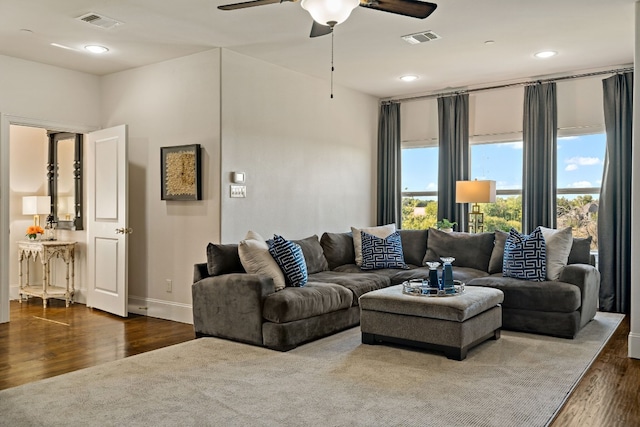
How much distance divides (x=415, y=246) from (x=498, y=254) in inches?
40.2

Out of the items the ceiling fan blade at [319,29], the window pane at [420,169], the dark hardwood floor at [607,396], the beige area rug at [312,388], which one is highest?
the ceiling fan blade at [319,29]

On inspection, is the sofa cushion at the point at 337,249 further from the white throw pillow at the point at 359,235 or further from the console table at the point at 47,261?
the console table at the point at 47,261

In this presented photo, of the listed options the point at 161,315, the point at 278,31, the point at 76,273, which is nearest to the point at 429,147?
the point at 278,31

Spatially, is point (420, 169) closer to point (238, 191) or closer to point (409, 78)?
point (409, 78)

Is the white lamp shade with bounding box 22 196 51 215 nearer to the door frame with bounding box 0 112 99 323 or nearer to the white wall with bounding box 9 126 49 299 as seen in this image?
the white wall with bounding box 9 126 49 299

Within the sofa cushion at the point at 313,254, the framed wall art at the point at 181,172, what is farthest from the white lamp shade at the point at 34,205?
the sofa cushion at the point at 313,254

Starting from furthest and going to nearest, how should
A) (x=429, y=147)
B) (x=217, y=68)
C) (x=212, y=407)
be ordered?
(x=429, y=147)
(x=217, y=68)
(x=212, y=407)

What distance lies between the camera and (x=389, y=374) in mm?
3588

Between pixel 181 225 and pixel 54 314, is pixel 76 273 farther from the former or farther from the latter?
pixel 181 225

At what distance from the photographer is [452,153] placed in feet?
22.8

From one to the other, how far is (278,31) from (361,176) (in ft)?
9.78

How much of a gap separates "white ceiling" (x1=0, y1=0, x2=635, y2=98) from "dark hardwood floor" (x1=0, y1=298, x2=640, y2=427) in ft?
8.65

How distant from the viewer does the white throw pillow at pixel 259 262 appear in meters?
4.59

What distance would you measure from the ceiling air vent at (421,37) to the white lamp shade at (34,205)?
4776 mm
